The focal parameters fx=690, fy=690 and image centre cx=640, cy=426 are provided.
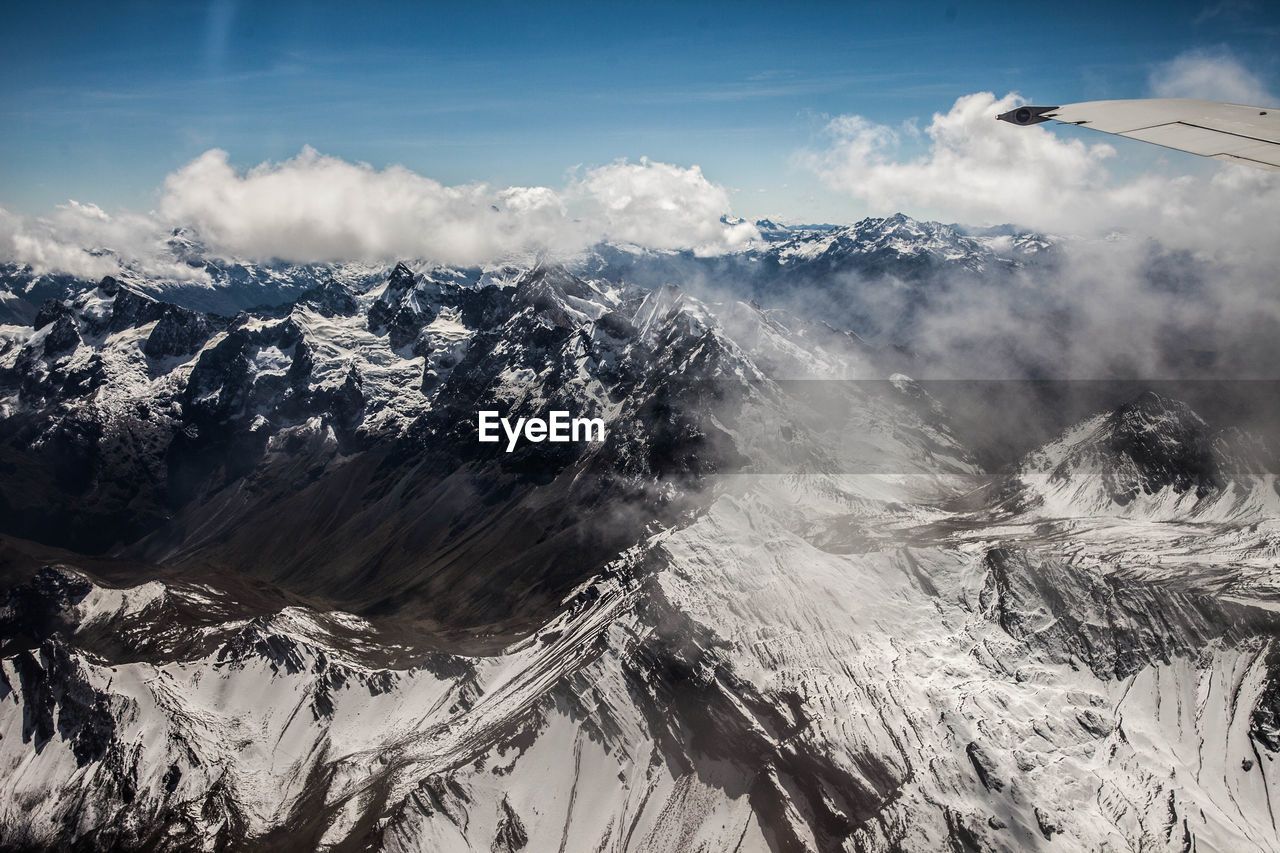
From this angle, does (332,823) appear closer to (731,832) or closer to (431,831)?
(431,831)

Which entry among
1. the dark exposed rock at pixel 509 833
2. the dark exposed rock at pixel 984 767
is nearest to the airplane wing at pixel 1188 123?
the dark exposed rock at pixel 984 767

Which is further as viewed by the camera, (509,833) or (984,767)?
(509,833)

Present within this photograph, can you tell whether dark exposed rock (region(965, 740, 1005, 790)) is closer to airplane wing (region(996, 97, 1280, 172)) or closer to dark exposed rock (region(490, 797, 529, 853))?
dark exposed rock (region(490, 797, 529, 853))

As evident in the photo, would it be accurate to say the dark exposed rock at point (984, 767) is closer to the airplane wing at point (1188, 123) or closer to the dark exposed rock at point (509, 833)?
the dark exposed rock at point (509, 833)

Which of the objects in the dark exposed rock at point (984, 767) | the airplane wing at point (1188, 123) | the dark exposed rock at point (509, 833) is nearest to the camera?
the airplane wing at point (1188, 123)

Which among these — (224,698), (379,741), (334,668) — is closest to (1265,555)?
(379,741)

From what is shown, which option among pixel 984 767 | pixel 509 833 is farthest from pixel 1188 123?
pixel 509 833

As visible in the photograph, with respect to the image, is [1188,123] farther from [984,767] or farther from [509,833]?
[509,833]

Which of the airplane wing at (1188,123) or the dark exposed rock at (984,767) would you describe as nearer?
the airplane wing at (1188,123)

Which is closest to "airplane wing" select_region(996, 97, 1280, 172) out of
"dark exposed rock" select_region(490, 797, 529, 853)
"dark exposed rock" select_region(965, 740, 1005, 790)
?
"dark exposed rock" select_region(965, 740, 1005, 790)
